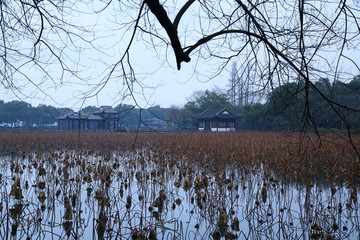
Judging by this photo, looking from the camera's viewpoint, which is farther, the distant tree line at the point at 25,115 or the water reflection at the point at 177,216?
the distant tree line at the point at 25,115

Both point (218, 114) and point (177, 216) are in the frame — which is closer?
point (177, 216)

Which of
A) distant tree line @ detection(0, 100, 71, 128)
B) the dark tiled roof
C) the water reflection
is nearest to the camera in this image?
the water reflection

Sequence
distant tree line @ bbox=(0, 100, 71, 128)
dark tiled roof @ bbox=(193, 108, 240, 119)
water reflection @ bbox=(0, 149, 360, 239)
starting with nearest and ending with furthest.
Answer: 1. water reflection @ bbox=(0, 149, 360, 239)
2. dark tiled roof @ bbox=(193, 108, 240, 119)
3. distant tree line @ bbox=(0, 100, 71, 128)

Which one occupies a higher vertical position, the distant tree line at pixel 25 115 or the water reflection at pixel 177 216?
the distant tree line at pixel 25 115

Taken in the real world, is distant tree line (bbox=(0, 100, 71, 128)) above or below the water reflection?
above

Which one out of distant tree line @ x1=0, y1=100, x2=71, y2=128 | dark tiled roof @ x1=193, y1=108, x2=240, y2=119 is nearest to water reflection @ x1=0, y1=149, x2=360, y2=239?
dark tiled roof @ x1=193, y1=108, x2=240, y2=119

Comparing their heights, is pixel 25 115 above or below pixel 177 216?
above

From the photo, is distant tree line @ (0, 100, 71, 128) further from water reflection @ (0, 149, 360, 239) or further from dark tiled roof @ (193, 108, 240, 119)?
water reflection @ (0, 149, 360, 239)

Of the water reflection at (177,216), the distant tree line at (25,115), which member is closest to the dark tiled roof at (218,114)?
the distant tree line at (25,115)

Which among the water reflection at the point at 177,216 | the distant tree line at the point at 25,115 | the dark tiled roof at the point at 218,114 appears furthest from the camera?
the distant tree line at the point at 25,115

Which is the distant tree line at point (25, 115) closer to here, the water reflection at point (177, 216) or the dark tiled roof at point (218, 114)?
the dark tiled roof at point (218, 114)

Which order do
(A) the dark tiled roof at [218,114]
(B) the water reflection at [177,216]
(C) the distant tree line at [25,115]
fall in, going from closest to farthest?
(B) the water reflection at [177,216]
(A) the dark tiled roof at [218,114]
(C) the distant tree line at [25,115]

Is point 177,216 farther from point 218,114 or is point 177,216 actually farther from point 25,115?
point 25,115

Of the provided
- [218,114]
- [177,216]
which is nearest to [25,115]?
[218,114]
